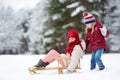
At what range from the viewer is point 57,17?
34375 mm

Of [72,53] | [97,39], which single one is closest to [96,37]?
[97,39]

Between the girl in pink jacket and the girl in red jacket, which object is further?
the girl in red jacket

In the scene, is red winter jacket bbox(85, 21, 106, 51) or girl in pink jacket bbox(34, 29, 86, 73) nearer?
girl in pink jacket bbox(34, 29, 86, 73)

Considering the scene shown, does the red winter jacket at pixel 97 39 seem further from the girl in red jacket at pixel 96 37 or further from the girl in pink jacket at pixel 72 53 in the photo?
the girl in pink jacket at pixel 72 53

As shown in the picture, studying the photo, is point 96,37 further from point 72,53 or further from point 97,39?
point 72,53

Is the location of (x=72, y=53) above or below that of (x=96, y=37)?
below

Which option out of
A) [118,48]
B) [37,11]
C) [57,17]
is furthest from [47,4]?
[118,48]

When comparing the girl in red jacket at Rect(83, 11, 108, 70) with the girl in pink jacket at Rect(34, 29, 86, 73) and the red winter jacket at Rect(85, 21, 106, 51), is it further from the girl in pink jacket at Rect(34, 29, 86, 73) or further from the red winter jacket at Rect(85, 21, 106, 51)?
the girl in pink jacket at Rect(34, 29, 86, 73)

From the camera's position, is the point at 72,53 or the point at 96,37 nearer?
the point at 72,53

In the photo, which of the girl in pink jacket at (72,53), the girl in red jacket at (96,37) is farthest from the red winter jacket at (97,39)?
the girl in pink jacket at (72,53)

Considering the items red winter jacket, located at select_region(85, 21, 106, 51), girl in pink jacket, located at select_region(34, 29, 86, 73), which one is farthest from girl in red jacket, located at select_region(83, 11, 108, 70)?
girl in pink jacket, located at select_region(34, 29, 86, 73)

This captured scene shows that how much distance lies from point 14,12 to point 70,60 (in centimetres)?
5752

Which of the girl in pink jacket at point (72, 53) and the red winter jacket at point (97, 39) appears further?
the red winter jacket at point (97, 39)

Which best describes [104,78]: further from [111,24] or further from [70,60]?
[111,24]
